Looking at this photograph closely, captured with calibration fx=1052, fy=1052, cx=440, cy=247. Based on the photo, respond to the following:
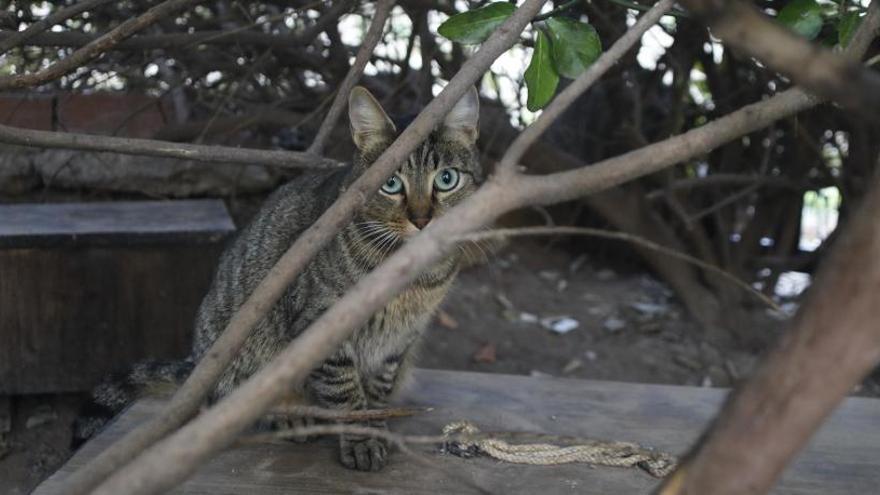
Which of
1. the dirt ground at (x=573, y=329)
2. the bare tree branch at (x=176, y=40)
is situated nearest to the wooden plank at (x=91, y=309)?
the bare tree branch at (x=176, y=40)

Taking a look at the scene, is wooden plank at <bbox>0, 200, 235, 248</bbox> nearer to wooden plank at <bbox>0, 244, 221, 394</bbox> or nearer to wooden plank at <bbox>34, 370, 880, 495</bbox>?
wooden plank at <bbox>0, 244, 221, 394</bbox>

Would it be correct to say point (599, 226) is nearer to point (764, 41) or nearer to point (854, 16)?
point (854, 16)

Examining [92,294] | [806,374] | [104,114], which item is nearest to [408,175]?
[92,294]

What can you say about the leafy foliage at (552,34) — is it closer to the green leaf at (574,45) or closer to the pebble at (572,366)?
the green leaf at (574,45)

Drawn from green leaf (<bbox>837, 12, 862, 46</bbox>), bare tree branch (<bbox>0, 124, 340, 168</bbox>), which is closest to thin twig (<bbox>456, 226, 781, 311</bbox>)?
green leaf (<bbox>837, 12, 862, 46</bbox>)

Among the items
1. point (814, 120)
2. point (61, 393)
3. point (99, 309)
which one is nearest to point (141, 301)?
point (99, 309)

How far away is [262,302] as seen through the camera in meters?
1.79

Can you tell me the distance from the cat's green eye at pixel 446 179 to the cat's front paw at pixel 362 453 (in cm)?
75

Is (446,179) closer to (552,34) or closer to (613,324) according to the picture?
(552,34)

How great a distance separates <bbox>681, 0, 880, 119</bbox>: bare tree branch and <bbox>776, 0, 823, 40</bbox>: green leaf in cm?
103

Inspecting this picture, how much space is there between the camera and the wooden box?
12.3 ft

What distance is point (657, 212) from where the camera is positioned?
219 inches

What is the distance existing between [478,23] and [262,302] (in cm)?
79

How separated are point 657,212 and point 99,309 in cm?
298
